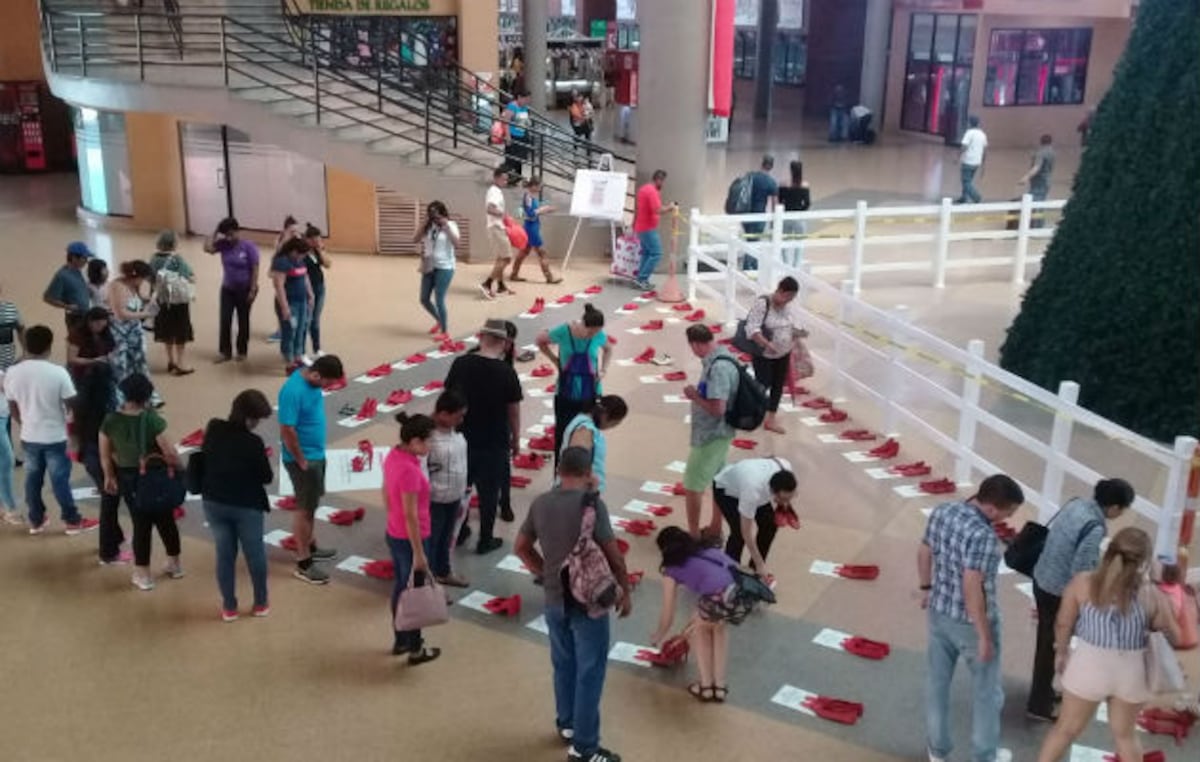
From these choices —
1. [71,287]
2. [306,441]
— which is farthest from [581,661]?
[71,287]

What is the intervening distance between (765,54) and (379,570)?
103ft

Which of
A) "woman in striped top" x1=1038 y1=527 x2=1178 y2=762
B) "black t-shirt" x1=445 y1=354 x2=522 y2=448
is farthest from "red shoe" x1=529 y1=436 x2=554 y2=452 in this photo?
"woman in striped top" x1=1038 y1=527 x2=1178 y2=762

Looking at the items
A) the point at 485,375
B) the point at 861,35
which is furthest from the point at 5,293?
the point at 861,35

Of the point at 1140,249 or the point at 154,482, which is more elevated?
the point at 1140,249

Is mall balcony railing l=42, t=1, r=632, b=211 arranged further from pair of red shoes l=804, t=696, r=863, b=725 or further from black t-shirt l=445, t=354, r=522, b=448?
pair of red shoes l=804, t=696, r=863, b=725

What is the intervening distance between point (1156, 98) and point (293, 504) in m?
8.21

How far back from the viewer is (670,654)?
6.93 m

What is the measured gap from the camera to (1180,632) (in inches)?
211

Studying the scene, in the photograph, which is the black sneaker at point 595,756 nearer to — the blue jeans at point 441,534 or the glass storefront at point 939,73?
the blue jeans at point 441,534

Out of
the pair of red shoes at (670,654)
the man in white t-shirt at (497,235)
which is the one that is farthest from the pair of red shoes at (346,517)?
the man in white t-shirt at (497,235)

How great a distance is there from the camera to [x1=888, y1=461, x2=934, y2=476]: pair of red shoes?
996 centimetres

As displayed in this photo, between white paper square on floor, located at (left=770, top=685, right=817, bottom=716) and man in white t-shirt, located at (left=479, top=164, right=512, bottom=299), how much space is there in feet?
31.5

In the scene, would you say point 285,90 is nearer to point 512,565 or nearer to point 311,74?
point 311,74

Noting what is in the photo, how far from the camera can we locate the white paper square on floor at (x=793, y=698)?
6.56 m
